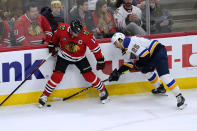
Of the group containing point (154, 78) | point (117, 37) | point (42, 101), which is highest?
point (117, 37)

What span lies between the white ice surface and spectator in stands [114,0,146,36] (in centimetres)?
84

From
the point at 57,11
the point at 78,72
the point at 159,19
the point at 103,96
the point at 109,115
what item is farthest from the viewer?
the point at 159,19

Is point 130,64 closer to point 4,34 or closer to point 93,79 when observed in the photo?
point 93,79

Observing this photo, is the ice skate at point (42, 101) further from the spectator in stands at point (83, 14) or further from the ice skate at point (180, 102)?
the ice skate at point (180, 102)

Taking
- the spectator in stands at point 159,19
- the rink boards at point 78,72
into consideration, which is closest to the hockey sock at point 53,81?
the rink boards at point 78,72

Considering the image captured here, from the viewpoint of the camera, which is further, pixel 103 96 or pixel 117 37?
pixel 103 96

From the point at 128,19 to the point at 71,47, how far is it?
876 mm

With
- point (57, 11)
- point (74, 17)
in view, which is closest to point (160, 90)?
point (74, 17)

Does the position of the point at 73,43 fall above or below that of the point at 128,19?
below

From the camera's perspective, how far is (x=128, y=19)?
5230 mm

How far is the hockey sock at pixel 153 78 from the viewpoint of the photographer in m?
5.16

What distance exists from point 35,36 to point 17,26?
0.83ft

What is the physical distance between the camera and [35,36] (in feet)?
16.4

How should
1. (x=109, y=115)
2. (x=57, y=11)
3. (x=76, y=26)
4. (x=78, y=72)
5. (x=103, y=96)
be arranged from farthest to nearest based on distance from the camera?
(x=78, y=72)
(x=103, y=96)
(x=57, y=11)
(x=109, y=115)
(x=76, y=26)
